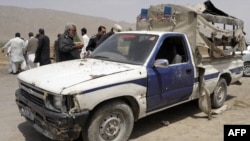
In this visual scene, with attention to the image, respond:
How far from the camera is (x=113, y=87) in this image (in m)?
4.27

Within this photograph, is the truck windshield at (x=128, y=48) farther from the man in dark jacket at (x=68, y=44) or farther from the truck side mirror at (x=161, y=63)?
the man in dark jacket at (x=68, y=44)

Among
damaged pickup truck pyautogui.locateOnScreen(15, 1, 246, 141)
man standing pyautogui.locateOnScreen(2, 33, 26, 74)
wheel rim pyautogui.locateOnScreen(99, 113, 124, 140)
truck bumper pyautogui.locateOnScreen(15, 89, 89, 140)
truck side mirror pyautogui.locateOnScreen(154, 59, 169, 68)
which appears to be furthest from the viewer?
man standing pyautogui.locateOnScreen(2, 33, 26, 74)

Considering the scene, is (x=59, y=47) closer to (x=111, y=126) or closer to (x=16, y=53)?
(x=111, y=126)

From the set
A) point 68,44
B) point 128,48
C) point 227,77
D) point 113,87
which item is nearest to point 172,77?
point 128,48

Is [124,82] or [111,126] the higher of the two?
[124,82]

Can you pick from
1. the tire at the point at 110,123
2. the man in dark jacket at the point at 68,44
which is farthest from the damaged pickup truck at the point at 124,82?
the man in dark jacket at the point at 68,44

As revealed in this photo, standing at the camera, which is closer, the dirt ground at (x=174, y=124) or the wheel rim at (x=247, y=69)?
the dirt ground at (x=174, y=124)

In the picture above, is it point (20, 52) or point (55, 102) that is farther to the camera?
point (20, 52)

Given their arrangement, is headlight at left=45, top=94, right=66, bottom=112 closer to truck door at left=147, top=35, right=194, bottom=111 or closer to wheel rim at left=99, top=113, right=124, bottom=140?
wheel rim at left=99, top=113, right=124, bottom=140

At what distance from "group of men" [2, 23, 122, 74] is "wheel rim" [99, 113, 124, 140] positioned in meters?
2.27

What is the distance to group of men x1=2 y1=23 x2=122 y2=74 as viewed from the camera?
700 centimetres

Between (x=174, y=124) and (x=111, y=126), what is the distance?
179 cm

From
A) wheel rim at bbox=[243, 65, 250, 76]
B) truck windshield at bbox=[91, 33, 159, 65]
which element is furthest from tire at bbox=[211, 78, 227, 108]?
wheel rim at bbox=[243, 65, 250, 76]

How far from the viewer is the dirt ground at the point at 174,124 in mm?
5090
